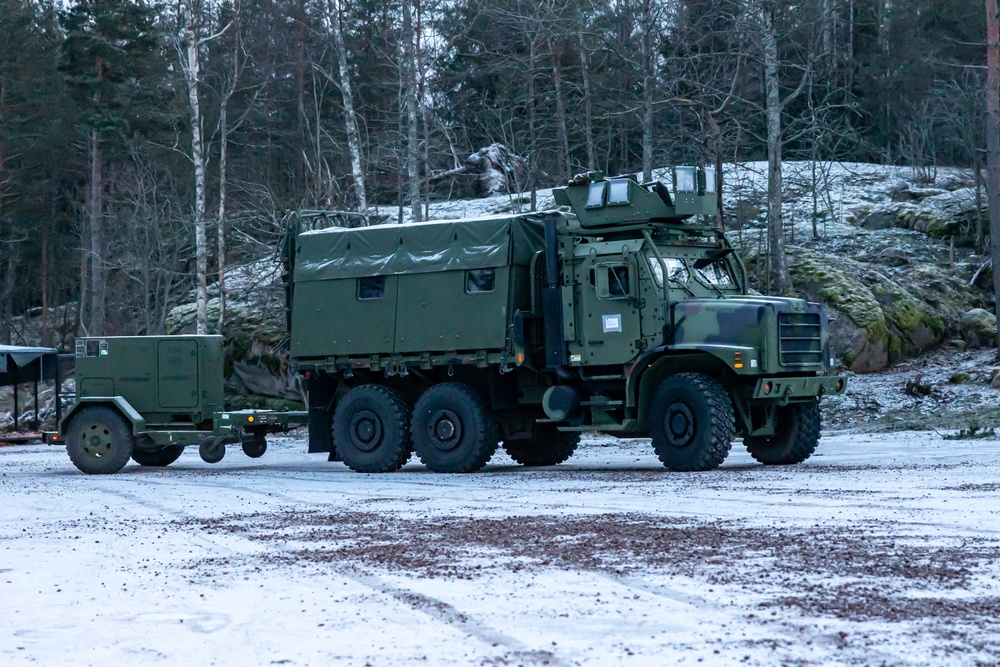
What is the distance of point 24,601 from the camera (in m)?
7.77

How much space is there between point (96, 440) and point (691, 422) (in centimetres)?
882

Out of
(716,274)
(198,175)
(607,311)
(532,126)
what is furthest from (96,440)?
(532,126)

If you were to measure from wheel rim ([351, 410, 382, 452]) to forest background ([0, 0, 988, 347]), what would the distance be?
45.1 ft

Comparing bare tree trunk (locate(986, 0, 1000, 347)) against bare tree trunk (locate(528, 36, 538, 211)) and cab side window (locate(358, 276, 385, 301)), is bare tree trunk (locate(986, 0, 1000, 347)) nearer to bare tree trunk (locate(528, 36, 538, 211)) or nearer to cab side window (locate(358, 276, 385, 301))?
bare tree trunk (locate(528, 36, 538, 211))

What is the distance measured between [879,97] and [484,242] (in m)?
30.4

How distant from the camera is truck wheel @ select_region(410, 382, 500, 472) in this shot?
17.7 m

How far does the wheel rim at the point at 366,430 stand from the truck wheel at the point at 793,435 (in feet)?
16.8

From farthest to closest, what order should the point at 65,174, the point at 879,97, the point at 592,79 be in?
the point at 65,174 < the point at 879,97 < the point at 592,79

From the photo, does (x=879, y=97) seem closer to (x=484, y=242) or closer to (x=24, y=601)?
(x=484, y=242)

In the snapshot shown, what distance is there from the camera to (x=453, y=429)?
18.0 metres

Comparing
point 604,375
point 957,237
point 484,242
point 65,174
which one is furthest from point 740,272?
point 65,174

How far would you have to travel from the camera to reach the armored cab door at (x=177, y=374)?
64.7ft

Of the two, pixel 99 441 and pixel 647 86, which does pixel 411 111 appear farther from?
pixel 99 441

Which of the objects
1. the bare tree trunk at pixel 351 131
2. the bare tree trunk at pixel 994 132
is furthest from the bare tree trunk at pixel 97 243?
the bare tree trunk at pixel 994 132
